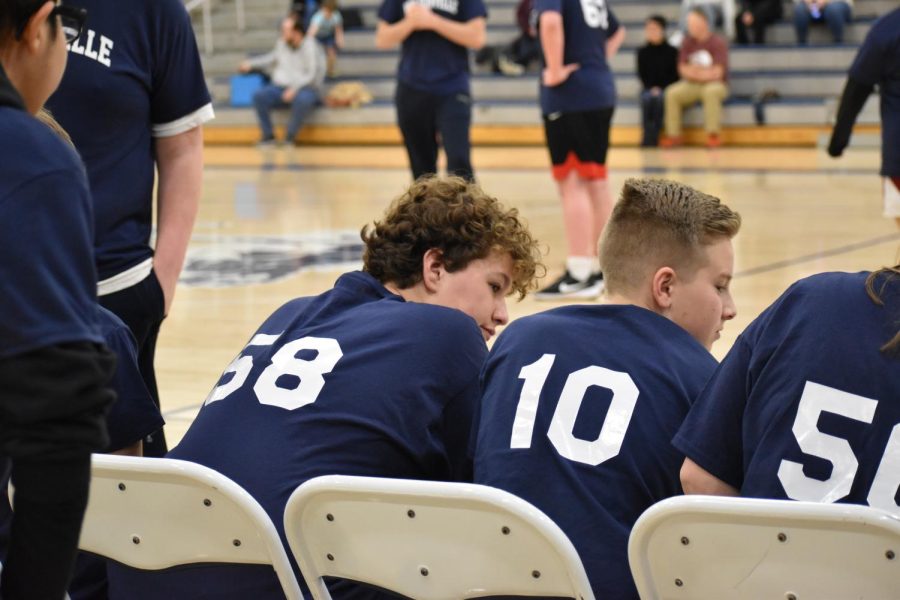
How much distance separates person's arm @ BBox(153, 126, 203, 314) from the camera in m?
2.80

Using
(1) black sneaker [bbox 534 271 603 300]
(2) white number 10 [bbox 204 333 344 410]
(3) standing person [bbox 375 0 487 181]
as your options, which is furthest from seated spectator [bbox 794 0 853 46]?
(2) white number 10 [bbox 204 333 344 410]

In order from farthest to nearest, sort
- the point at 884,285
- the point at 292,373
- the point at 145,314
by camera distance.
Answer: the point at 145,314, the point at 292,373, the point at 884,285

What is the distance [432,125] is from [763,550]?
5.35 meters

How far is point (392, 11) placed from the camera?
7027 millimetres

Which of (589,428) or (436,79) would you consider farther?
(436,79)

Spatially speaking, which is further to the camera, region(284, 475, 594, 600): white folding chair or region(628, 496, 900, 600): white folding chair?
region(284, 475, 594, 600): white folding chair

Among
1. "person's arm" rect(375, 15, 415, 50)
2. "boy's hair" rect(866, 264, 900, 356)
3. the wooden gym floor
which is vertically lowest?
the wooden gym floor

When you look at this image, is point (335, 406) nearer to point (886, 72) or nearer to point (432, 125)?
point (886, 72)

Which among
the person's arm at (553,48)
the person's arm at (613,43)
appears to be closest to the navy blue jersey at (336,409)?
the person's arm at (553,48)

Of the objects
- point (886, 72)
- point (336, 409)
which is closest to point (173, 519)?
point (336, 409)

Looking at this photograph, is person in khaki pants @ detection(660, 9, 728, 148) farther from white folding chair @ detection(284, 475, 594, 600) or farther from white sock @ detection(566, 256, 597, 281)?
white folding chair @ detection(284, 475, 594, 600)

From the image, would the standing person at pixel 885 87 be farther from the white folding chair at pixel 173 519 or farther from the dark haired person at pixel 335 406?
the white folding chair at pixel 173 519

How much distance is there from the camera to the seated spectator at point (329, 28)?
53.9 ft

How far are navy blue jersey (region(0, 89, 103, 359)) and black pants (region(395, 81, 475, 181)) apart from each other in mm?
5544
